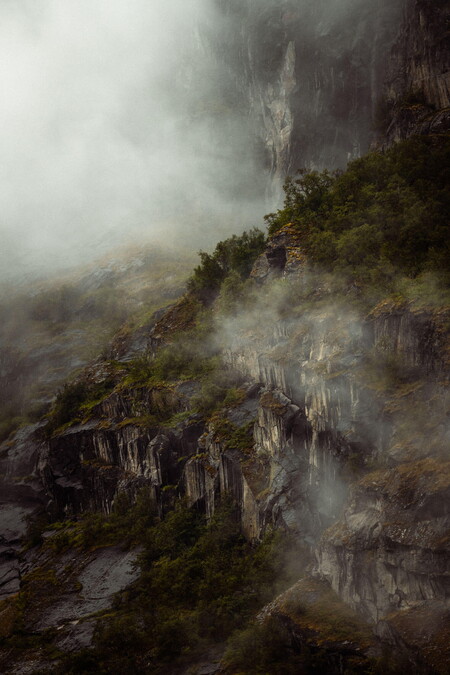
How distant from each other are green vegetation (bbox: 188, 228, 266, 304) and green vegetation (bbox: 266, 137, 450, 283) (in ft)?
21.9

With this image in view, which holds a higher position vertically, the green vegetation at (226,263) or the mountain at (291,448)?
the green vegetation at (226,263)

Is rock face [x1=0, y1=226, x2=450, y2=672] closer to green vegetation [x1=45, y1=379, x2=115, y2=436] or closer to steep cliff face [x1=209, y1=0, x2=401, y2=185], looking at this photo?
green vegetation [x1=45, y1=379, x2=115, y2=436]

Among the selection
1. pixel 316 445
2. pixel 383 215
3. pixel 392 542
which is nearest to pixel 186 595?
pixel 316 445

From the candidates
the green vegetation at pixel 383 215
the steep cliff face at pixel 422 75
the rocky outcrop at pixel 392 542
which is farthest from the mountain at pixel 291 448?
the steep cliff face at pixel 422 75

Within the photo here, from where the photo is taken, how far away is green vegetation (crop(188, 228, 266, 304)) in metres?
55.7

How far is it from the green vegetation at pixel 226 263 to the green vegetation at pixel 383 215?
21.9 ft

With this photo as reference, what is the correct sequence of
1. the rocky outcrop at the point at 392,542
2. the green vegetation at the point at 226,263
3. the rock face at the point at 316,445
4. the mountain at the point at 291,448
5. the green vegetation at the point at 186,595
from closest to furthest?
the rocky outcrop at the point at 392,542
the rock face at the point at 316,445
the mountain at the point at 291,448
the green vegetation at the point at 186,595
the green vegetation at the point at 226,263

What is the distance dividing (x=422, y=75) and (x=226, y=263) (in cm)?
2981

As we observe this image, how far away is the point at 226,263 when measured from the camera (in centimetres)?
6031

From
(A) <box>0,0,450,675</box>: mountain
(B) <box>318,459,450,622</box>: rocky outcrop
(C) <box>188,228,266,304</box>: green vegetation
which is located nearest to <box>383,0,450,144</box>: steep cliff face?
(A) <box>0,0,450,675</box>: mountain

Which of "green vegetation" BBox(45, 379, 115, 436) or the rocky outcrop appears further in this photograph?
"green vegetation" BBox(45, 379, 115, 436)

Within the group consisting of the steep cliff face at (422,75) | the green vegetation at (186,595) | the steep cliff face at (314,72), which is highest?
the steep cliff face at (314,72)

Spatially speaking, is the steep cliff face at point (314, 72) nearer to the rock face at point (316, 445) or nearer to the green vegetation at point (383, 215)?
the green vegetation at point (383, 215)

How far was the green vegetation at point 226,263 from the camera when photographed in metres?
55.7
